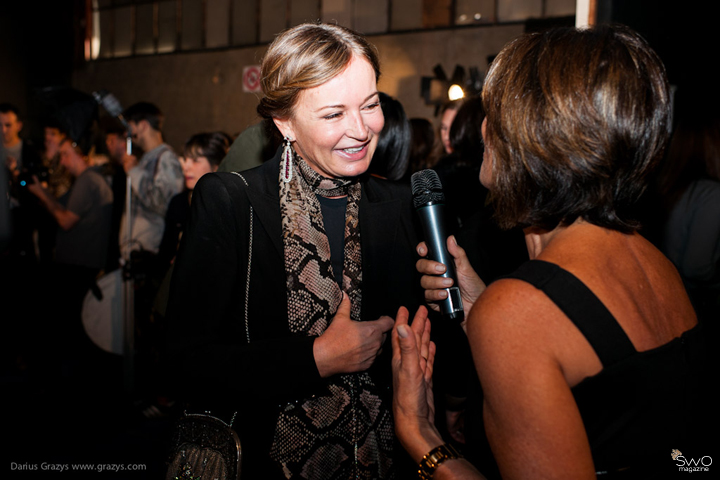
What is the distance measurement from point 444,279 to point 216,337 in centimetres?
67

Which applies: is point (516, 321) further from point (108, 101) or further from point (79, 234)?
point (108, 101)

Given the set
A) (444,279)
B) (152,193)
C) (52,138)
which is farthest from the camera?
(52,138)

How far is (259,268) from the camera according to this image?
1562mm

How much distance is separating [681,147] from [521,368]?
2.72 metres

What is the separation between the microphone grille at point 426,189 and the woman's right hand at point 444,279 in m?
0.13

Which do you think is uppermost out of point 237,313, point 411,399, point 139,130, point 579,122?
point 139,130

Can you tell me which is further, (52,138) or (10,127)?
(10,127)

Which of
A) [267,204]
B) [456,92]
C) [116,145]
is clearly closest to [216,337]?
[267,204]

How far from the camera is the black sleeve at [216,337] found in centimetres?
146

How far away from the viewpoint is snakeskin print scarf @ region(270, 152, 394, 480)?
153 cm

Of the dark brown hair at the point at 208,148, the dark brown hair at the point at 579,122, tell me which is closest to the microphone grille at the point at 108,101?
the dark brown hair at the point at 208,148

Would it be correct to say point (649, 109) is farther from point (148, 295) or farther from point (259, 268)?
point (148, 295)

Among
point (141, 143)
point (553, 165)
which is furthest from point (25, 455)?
point (553, 165)

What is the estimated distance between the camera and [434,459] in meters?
1.17
